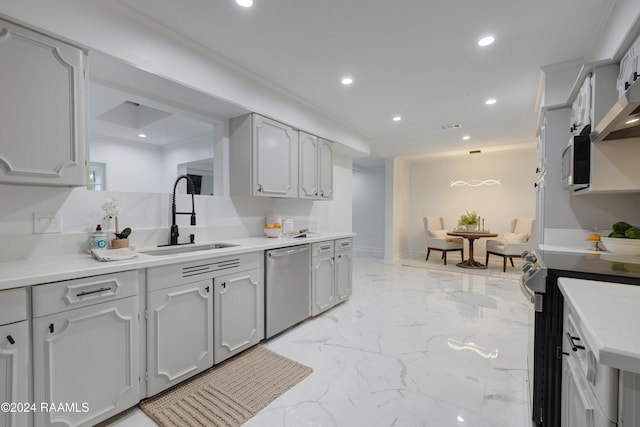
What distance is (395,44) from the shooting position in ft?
7.34

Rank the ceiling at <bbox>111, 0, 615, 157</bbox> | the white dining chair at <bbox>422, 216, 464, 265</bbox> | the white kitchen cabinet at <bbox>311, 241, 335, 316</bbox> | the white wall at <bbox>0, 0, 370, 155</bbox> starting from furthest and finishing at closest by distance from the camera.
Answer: the white dining chair at <bbox>422, 216, 464, 265</bbox> < the white kitchen cabinet at <bbox>311, 241, 335, 316</bbox> < the ceiling at <bbox>111, 0, 615, 157</bbox> < the white wall at <bbox>0, 0, 370, 155</bbox>

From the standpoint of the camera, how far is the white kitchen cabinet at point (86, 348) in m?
1.30

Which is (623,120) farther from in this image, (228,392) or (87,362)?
(87,362)

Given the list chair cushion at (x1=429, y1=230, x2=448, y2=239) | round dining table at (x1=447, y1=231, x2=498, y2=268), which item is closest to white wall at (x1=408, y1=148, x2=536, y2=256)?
chair cushion at (x1=429, y1=230, x2=448, y2=239)

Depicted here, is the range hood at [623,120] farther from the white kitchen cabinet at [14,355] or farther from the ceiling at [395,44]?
the white kitchen cabinet at [14,355]

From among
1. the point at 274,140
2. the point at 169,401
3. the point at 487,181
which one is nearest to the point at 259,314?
the point at 169,401

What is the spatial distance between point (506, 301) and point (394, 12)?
141 inches

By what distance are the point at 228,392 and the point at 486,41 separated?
314cm

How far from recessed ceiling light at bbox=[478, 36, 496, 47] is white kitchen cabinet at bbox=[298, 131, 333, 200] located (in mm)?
1885

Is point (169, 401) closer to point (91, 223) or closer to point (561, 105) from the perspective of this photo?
point (91, 223)

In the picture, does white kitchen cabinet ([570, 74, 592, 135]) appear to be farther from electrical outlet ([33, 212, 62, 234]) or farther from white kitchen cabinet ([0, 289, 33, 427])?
electrical outlet ([33, 212, 62, 234])

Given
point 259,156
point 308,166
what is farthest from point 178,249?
point 308,166

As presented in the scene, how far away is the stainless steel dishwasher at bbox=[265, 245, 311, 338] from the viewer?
2498 millimetres

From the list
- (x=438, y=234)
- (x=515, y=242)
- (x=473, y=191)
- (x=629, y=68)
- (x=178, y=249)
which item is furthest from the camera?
(x=473, y=191)
